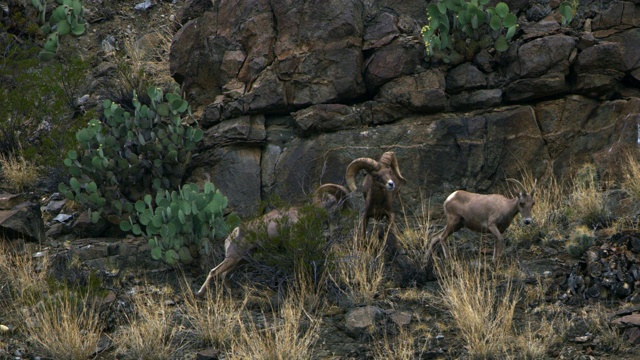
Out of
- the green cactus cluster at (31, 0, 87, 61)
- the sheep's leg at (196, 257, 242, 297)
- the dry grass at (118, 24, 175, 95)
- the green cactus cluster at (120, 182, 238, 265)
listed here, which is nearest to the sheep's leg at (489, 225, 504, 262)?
the sheep's leg at (196, 257, 242, 297)

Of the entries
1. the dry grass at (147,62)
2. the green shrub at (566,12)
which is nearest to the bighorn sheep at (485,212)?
the green shrub at (566,12)

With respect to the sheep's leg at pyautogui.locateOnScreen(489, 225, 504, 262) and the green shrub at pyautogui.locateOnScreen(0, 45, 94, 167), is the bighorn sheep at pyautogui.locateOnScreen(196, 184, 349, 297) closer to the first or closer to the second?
the sheep's leg at pyautogui.locateOnScreen(489, 225, 504, 262)

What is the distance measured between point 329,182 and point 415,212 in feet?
4.23

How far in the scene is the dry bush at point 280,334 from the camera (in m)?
10.1

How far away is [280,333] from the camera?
33.6ft

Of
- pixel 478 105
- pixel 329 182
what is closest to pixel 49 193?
pixel 329 182

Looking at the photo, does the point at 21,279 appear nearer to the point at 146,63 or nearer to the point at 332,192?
the point at 332,192

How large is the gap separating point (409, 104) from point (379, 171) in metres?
1.97

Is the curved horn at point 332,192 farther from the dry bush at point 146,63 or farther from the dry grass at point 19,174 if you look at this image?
the dry grass at point 19,174

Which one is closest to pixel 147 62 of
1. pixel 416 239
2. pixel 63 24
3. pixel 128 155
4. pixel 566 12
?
pixel 63 24

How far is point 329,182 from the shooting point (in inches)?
567

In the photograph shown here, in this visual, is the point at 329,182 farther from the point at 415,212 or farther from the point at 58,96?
the point at 58,96

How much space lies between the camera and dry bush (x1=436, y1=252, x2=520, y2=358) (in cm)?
1022

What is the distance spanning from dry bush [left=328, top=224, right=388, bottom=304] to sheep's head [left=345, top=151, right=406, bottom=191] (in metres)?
0.68
